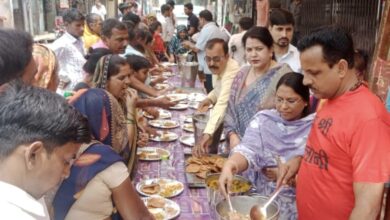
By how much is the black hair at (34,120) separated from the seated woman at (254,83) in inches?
56.1

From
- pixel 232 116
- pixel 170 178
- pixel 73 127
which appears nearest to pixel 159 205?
pixel 170 178

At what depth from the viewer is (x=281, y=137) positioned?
186 cm

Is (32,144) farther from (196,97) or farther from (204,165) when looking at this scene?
(196,97)

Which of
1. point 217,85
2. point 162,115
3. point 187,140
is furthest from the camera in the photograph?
point 162,115

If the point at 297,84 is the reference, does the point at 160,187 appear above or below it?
below

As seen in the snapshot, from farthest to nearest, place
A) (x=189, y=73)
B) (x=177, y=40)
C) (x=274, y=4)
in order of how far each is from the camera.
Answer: (x=177, y=40) < (x=274, y=4) < (x=189, y=73)

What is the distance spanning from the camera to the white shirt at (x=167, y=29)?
9.18 meters

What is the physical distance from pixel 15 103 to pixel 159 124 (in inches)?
93.6

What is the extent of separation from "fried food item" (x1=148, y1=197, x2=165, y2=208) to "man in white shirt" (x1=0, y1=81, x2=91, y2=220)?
3.33ft

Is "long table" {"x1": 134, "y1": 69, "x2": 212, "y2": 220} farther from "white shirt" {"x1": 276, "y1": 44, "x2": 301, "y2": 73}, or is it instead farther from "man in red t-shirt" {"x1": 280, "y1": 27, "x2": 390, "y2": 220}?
"white shirt" {"x1": 276, "y1": 44, "x2": 301, "y2": 73}

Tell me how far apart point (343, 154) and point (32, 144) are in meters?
0.98

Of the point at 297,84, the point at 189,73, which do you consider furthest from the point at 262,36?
the point at 189,73

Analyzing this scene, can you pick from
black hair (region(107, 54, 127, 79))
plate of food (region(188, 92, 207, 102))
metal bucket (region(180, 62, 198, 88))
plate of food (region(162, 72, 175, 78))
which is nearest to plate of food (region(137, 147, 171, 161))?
black hair (region(107, 54, 127, 79))

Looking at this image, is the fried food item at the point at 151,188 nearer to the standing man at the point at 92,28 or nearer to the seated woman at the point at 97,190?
the seated woman at the point at 97,190
